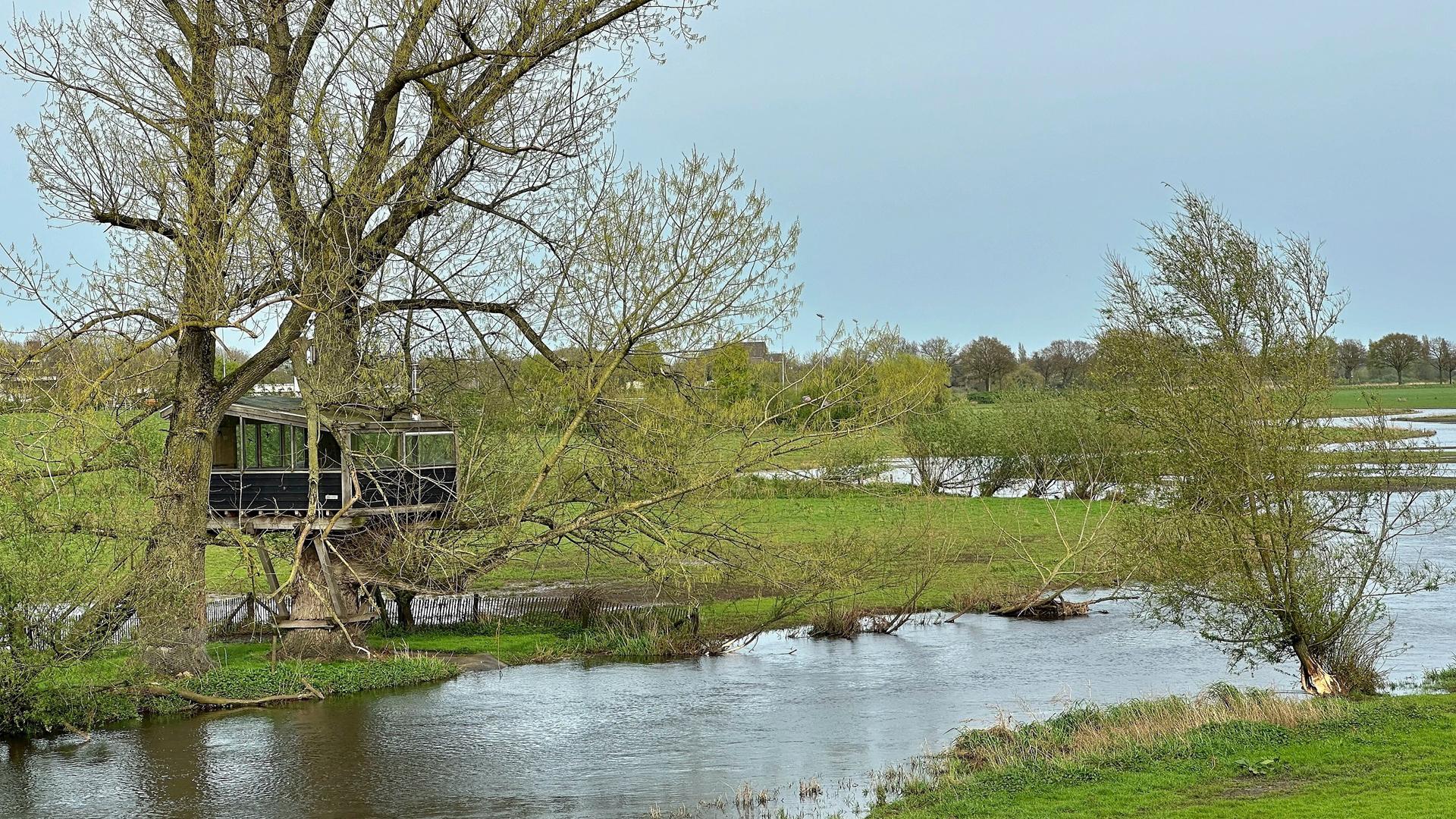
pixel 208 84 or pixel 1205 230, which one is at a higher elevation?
pixel 208 84

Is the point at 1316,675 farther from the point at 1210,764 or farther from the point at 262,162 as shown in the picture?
the point at 262,162

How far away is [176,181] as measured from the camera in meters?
19.6

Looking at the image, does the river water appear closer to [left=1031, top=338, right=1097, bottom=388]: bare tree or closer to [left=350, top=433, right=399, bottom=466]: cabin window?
[left=350, top=433, right=399, bottom=466]: cabin window

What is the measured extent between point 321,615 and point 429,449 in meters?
4.04

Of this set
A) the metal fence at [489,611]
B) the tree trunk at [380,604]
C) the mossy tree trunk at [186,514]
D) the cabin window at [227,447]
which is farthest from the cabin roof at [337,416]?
the tree trunk at [380,604]

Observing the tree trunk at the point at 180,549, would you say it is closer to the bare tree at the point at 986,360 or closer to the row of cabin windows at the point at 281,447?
the row of cabin windows at the point at 281,447

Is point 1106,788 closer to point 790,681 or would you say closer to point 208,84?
point 790,681

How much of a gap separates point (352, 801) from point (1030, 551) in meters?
25.4

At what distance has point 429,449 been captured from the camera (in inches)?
971

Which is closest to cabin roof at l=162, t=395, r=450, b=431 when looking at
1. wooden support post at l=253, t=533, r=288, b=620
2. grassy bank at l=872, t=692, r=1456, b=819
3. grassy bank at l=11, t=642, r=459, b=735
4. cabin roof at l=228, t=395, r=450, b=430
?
cabin roof at l=228, t=395, r=450, b=430

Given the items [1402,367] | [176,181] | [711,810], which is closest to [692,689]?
[711,810]

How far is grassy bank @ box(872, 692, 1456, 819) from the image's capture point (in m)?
12.2

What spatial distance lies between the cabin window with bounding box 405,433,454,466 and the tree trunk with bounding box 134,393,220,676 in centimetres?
391

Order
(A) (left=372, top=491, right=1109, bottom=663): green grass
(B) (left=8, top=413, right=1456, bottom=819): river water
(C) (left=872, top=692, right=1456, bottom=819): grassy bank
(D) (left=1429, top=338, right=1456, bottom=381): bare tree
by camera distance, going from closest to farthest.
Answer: (C) (left=872, top=692, right=1456, bottom=819): grassy bank, (B) (left=8, top=413, right=1456, bottom=819): river water, (A) (left=372, top=491, right=1109, bottom=663): green grass, (D) (left=1429, top=338, right=1456, bottom=381): bare tree
